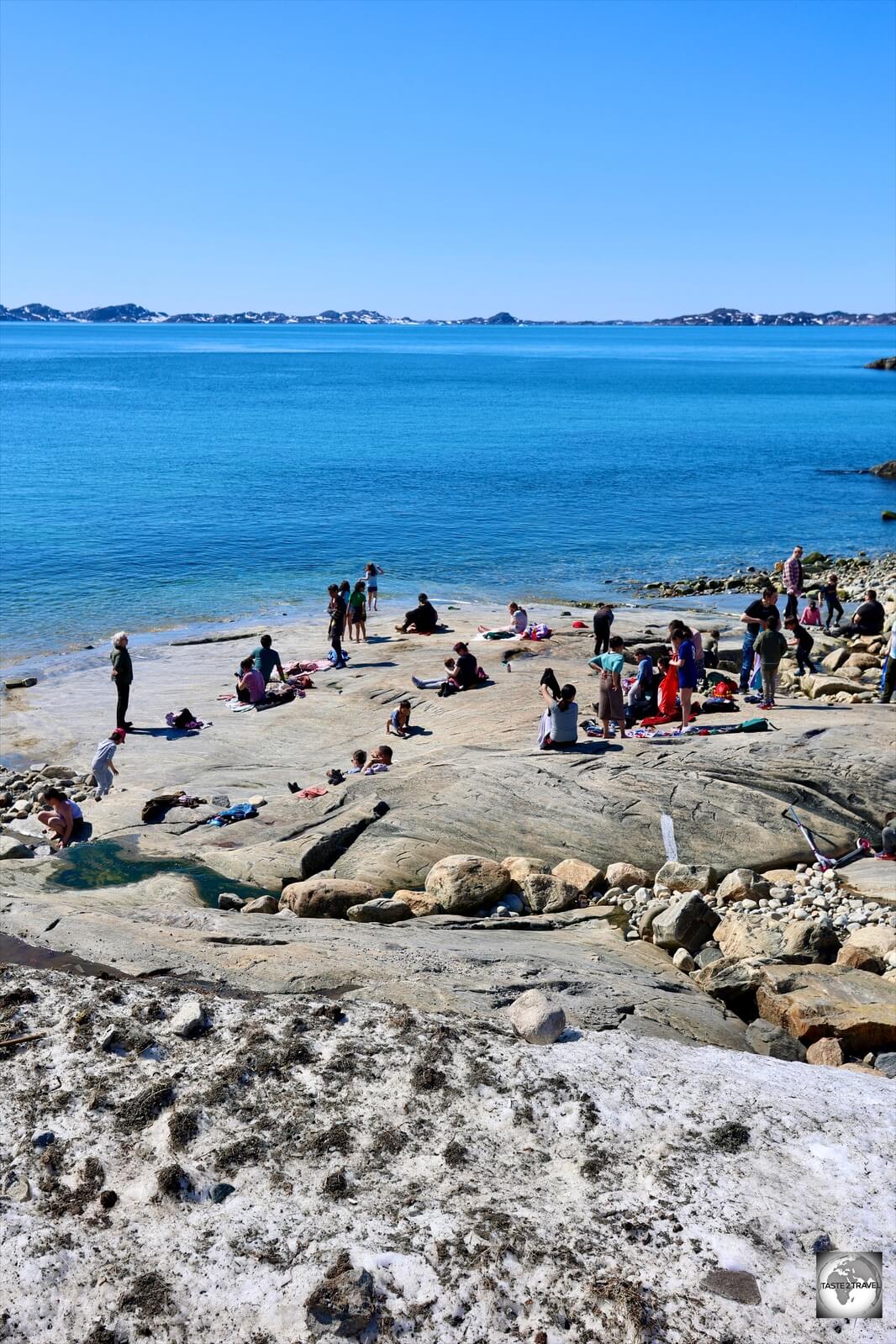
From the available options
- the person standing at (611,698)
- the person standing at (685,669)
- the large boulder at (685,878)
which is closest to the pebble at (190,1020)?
the large boulder at (685,878)

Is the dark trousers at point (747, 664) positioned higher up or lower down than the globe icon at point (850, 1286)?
higher up

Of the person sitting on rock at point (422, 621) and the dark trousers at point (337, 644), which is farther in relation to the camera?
the person sitting on rock at point (422, 621)

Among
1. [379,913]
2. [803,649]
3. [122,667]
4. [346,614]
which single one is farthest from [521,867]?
[346,614]

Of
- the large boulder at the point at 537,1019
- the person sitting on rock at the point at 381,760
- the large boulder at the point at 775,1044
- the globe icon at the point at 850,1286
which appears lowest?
the person sitting on rock at the point at 381,760

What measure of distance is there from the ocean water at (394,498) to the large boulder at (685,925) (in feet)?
78.2

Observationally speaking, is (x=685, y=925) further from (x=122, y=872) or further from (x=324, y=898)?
(x=122, y=872)

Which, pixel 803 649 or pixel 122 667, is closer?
pixel 122 667

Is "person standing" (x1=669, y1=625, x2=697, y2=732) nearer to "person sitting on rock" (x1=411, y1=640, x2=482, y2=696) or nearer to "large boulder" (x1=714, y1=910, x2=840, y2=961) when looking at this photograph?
"person sitting on rock" (x1=411, y1=640, x2=482, y2=696)

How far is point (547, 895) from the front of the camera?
1225 centimetres

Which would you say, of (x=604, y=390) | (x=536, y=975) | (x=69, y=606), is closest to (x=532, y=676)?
(x=536, y=975)

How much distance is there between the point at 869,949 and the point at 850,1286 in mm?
5040

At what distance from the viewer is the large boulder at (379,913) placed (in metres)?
11.5

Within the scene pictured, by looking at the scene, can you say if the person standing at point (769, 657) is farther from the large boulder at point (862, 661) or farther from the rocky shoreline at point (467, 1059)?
the large boulder at point (862, 661)

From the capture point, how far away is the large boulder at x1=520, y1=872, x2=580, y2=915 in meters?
12.2
